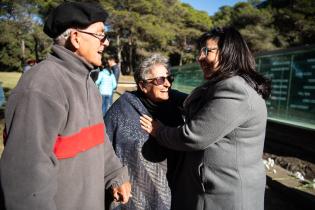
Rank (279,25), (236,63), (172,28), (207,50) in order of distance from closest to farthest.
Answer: (236,63)
(207,50)
(279,25)
(172,28)

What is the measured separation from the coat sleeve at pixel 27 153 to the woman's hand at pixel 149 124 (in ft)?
3.46

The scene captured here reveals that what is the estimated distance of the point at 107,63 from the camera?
33.1ft

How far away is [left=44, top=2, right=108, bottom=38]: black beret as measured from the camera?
1.80 meters

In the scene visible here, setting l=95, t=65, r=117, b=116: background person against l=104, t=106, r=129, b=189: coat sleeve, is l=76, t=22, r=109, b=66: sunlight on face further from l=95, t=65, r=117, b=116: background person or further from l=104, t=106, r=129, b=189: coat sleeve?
l=95, t=65, r=117, b=116: background person

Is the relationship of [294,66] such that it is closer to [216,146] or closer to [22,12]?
[216,146]

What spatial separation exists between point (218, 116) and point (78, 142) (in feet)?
2.61

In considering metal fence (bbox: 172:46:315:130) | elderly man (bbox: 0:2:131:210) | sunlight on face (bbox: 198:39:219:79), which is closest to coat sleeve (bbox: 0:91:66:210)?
elderly man (bbox: 0:2:131:210)

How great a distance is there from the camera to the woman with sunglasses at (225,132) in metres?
2.06

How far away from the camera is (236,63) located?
2.22 m

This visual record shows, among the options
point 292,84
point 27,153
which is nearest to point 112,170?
point 27,153

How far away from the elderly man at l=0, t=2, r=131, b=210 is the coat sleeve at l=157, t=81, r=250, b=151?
1.81 feet

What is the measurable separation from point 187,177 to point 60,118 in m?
1.07

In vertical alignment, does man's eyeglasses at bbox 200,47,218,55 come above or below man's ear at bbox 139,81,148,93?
above

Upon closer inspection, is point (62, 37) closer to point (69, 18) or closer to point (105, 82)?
point (69, 18)
